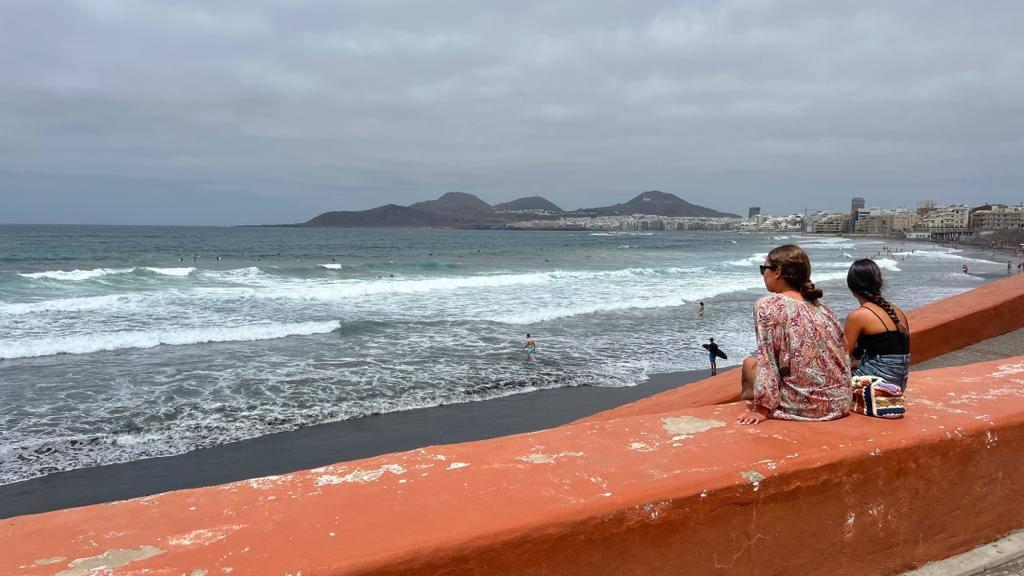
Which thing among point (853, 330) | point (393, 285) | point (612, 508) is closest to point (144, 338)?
point (393, 285)

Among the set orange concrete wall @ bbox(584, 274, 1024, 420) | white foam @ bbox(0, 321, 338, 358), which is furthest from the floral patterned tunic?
white foam @ bbox(0, 321, 338, 358)

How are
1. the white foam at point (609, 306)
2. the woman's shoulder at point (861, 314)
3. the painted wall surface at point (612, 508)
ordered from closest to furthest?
1. the painted wall surface at point (612, 508)
2. the woman's shoulder at point (861, 314)
3. the white foam at point (609, 306)

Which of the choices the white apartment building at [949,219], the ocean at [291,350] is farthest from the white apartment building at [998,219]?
the ocean at [291,350]

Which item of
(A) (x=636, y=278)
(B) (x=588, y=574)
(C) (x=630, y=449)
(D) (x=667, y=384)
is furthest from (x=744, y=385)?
(A) (x=636, y=278)

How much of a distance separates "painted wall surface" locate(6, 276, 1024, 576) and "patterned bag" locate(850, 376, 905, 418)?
10cm

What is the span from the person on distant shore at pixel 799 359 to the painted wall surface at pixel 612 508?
0.13 metres

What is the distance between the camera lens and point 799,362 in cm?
257

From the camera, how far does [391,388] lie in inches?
407

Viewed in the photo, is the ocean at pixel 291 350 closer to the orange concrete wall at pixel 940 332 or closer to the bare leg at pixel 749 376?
the orange concrete wall at pixel 940 332

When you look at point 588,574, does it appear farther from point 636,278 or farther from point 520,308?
point 636,278

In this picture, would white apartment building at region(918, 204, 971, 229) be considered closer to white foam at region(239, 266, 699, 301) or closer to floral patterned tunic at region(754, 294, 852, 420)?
white foam at region(239, 266, 699, 301)

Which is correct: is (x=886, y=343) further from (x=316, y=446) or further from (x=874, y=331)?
(x=316, y=446)

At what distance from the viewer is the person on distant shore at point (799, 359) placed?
2.51 metres

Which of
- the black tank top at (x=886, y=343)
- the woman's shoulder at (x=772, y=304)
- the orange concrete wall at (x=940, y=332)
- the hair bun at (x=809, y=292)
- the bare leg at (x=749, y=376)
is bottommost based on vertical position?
the orange concrete wall at (x=940, y=332)
